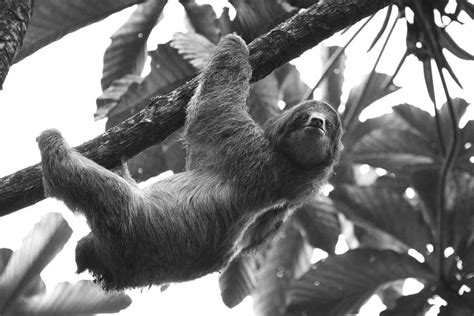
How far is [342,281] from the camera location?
769 centimetres

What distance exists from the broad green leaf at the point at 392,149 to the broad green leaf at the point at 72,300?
2726 millimetres

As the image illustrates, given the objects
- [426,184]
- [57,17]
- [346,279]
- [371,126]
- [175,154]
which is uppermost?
[57,17]

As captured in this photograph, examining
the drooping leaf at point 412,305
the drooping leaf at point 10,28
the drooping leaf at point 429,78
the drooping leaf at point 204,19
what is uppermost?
the drooping leaf at point 10,28

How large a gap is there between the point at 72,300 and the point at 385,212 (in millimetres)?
3057

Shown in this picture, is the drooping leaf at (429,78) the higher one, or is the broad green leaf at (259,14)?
the broad green leaf at (259,14)

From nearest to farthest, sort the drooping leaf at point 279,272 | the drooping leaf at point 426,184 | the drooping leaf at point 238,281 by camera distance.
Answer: the drooping leaf at point 426,184 → the drooping leaf at point 238,281 → the drooping leaf at point 279,272

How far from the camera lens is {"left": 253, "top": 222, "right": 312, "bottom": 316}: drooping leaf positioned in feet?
26.4

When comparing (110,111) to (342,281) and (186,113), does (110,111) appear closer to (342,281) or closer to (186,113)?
(186,113)

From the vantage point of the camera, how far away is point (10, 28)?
5.09 m

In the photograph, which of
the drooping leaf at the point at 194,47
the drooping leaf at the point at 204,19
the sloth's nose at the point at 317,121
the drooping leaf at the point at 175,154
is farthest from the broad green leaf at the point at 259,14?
the sloth's nose at the point at 317,121

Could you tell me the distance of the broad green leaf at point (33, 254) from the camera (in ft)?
23.2

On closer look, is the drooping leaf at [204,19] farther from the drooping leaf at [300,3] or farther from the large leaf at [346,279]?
the large leaf at [346,279]

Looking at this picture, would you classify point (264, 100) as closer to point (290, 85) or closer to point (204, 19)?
point (290, 85)

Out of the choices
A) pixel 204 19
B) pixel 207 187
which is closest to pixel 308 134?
pixel 207 187
